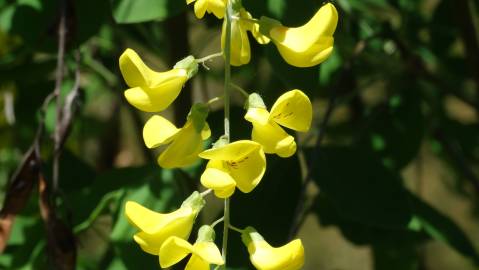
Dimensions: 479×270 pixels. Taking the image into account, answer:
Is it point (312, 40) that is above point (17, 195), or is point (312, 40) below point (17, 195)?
above

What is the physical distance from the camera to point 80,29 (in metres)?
1.30

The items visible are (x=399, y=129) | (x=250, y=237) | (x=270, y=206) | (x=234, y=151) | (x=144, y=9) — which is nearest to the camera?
(x=234, y=151)

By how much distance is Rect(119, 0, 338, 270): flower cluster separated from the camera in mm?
800

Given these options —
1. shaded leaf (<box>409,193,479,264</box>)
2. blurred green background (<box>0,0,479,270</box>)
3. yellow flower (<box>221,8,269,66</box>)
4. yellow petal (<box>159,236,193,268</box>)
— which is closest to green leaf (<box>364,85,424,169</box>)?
blurred green background (<box>0,0,479,270</box>)

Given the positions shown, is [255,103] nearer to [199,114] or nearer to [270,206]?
[199,114]

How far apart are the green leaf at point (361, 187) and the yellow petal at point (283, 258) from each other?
411 millimetres

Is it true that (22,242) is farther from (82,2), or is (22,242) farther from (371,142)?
(371,142)

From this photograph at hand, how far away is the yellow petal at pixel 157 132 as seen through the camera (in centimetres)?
85

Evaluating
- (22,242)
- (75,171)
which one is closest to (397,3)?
(75,171)

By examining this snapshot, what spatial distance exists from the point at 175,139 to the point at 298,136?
2.68ft

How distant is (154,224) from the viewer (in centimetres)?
83

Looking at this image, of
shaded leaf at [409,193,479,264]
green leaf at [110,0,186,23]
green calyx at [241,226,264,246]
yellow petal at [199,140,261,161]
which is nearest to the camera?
yellow petal at [199,140,261,161]

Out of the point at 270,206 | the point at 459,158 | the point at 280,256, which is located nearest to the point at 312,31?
the point at 280,256

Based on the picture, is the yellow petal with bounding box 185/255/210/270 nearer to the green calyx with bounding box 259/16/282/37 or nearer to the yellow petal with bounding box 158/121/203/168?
the yellow petal with bounding box 158/121/203/168
